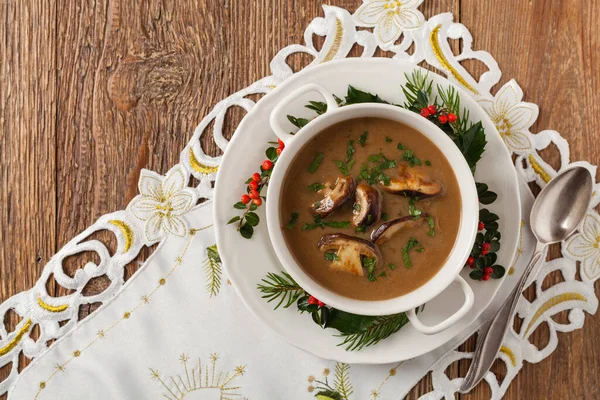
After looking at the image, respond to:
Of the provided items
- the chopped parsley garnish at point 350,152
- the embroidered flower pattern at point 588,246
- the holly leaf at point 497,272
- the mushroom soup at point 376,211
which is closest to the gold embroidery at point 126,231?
the mushroom soup at point 376,211

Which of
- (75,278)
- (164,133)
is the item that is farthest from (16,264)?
(164,133)

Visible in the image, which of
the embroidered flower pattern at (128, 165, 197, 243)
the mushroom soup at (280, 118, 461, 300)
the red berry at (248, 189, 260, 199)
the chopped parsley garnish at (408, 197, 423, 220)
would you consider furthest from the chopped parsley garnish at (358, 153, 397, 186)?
the embroidered flower pattern at (128, 165, 197, 243)

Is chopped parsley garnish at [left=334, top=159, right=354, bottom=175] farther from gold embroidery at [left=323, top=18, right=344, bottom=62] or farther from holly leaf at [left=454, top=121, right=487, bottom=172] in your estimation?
gold embroidery at [left=323, top=18, right=344, bottom=62]

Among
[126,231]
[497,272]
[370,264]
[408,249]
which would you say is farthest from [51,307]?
[497,272]

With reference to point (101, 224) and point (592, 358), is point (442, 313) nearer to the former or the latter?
point (592, 358)

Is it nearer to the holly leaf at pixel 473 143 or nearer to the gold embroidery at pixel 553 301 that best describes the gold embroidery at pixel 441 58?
the holly leaf at pixel 473 143
